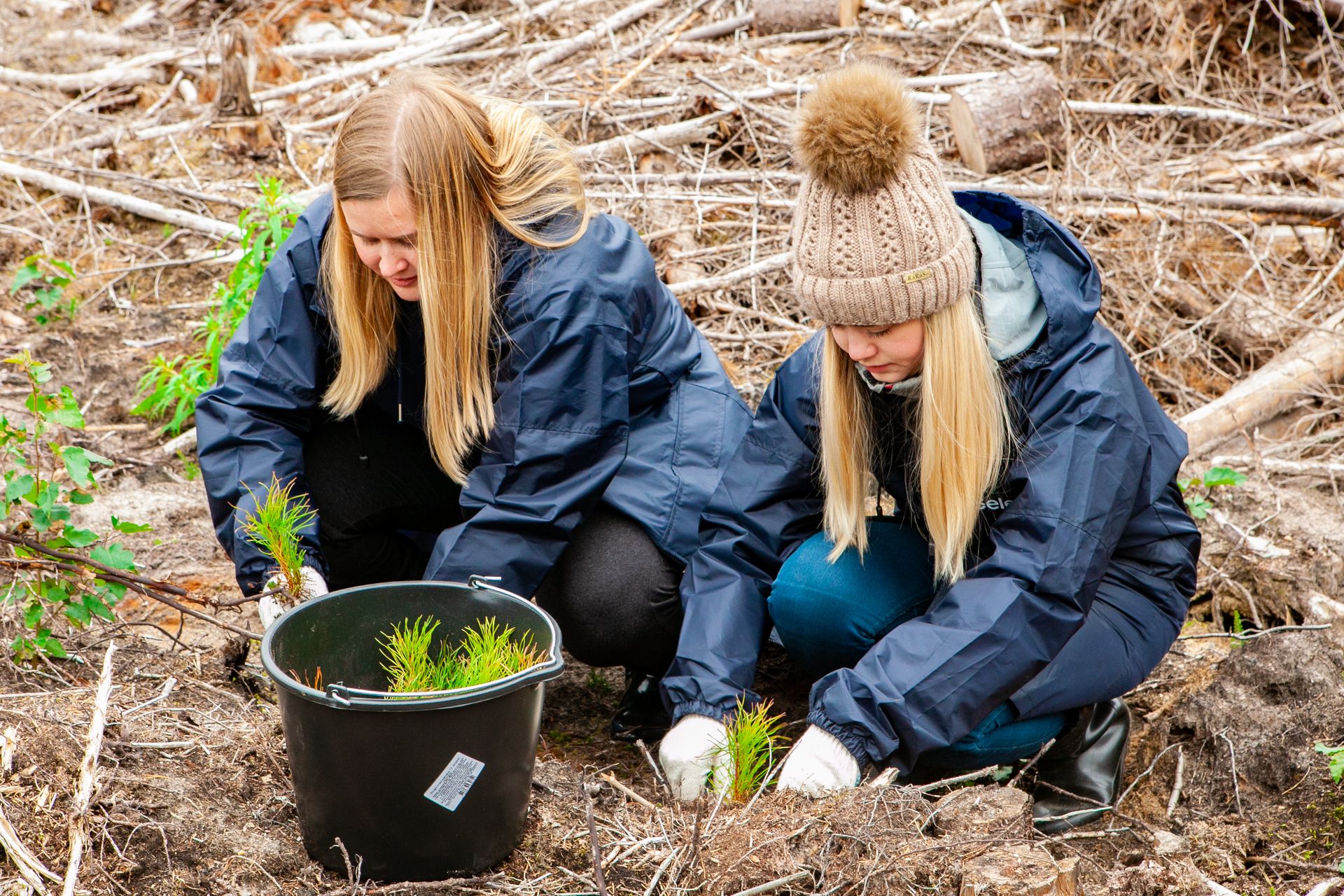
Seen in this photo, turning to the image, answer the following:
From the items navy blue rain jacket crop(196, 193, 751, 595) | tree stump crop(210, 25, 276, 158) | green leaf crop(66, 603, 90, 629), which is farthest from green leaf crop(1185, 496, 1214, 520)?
tree stump crop(210, 25, 276, 158)

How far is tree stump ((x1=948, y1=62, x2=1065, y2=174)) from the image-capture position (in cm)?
454

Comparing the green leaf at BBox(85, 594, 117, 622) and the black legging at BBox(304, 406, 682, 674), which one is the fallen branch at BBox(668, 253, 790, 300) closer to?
the black legging at BBox(304, 406, 682, 674)

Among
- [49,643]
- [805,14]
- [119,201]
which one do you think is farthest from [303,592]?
[805,14]

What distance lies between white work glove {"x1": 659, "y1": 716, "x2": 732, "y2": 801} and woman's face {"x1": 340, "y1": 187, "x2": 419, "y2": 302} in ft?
3.30

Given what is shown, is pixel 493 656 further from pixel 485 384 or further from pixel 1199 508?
pixel 1199 508

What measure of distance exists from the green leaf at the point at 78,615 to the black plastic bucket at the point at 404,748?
696 millimetres

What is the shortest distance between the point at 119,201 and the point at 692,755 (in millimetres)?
4006

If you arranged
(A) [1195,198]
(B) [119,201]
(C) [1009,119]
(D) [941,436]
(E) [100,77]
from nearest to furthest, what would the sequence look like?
1. (D) [941,436]
2. (A) [1195,198]
3. (C) [1009,119]
4. (B) [119,201]
5. (E) [100,77]

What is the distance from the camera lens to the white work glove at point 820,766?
6.30 feet

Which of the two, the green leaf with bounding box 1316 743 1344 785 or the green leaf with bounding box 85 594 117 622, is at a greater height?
the green leaf with bounding box 85 594 117 622

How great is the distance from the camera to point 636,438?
8.32ft

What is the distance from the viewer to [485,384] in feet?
7.66

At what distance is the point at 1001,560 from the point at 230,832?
1.36m

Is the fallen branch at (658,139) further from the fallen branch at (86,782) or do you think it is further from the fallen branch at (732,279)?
the fallen branch at (86,782)
